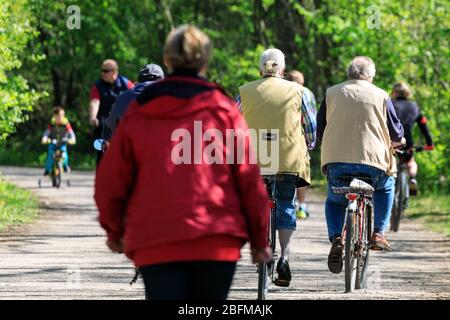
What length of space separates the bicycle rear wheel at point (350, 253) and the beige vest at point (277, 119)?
595mm

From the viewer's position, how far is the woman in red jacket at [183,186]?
6238 mm

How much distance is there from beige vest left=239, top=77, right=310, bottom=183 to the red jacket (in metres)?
4.80

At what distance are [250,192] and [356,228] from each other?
18.3 ft

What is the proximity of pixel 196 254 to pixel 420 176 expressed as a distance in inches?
800

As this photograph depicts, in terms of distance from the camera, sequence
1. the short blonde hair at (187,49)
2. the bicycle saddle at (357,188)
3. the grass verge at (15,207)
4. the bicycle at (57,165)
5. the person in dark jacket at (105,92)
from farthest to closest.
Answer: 1. the bicycle at (57,165)
2. the grass verge at (15,207)
3. the person in dark jacket at (105,92)
4. the bicycle saddle at (357,188)
5. the short blonde hair at (187,49)

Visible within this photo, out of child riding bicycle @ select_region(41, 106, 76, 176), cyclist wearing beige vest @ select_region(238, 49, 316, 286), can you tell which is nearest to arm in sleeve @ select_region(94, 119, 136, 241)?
cyclist wearing beige vest @ select_region(238, 49, 316, 286)

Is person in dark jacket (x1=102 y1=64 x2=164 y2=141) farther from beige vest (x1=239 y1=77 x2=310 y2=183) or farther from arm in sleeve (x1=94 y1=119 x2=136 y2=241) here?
arm in sleeve (x1=94 y1=119 x2=136 y2=241)

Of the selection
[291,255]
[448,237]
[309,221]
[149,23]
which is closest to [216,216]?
[291,255]

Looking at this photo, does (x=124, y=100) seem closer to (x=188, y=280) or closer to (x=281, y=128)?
(x=281, y=128)

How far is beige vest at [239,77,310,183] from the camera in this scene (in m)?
11.3

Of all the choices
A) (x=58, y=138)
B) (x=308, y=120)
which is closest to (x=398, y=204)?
(x=308, y=120)

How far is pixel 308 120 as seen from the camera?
11.6m

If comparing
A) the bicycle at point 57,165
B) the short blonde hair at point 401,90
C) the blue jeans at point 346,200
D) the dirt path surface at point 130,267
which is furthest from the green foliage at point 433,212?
the bicycle at point 57,165

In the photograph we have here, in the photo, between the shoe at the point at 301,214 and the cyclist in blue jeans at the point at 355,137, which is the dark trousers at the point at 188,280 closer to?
the cyclist in blue jeans at the point at 355,137
